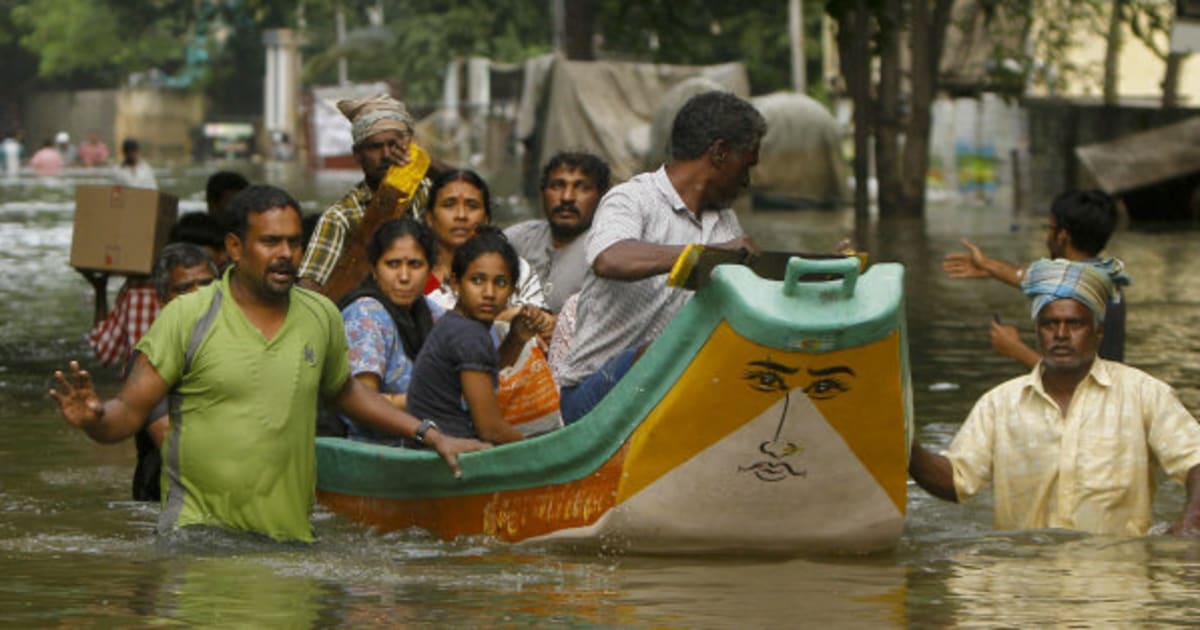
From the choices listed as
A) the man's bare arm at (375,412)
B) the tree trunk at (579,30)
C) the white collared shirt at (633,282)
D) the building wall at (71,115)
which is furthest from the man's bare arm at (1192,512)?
the building wall at (71,115)

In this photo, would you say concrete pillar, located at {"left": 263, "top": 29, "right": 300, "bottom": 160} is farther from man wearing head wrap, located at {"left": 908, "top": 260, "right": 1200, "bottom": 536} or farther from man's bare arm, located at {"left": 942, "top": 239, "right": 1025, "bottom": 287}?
man wearing head wrap, located at {"left": 908, "top": 260, "right": 1200, "bottom": 536}

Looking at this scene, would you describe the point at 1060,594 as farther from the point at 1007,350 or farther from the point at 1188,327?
the point at 1188,327

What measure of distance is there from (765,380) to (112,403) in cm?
184

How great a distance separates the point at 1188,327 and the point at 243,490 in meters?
10.4

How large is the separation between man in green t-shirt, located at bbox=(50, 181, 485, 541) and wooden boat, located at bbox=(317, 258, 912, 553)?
0.84 m

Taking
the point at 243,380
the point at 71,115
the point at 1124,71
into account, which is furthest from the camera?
the point at 71,115

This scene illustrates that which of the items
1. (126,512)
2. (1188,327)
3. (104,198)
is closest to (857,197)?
(1188,327)

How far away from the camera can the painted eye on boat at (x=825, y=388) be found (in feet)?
22.2

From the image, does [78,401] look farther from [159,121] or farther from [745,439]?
[159,121]

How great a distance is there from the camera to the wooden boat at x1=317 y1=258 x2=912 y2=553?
21.9ft

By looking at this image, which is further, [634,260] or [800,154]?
[800,154]

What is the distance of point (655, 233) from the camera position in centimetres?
717

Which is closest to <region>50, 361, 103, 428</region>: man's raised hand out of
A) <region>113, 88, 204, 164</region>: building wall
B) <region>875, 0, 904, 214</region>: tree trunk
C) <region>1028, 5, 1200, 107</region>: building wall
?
<region>875, 0, 904, 214</region>: tree trunk

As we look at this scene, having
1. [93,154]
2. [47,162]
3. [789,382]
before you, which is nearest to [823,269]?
[789,382]
